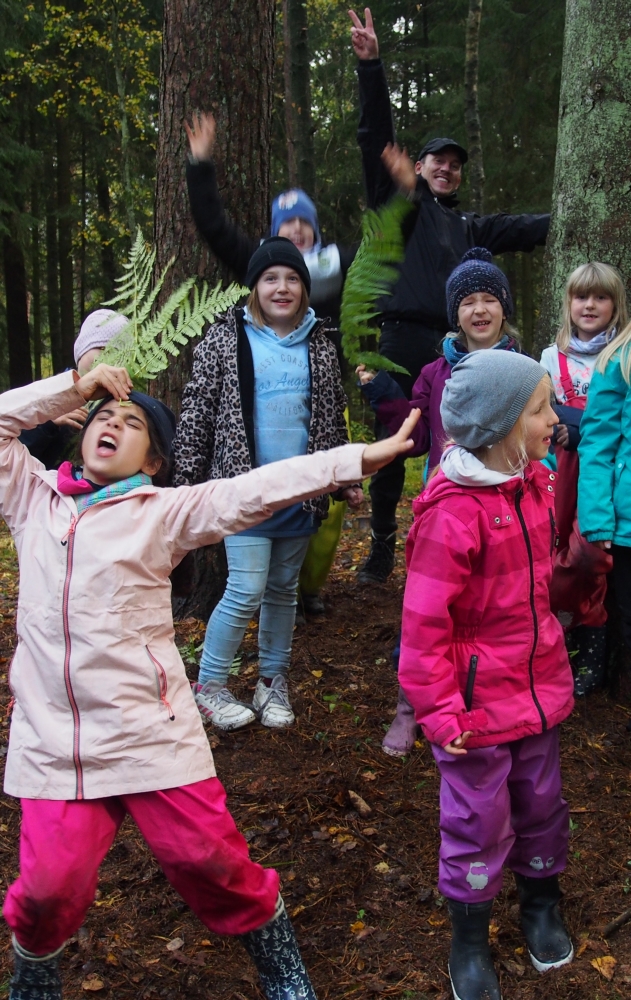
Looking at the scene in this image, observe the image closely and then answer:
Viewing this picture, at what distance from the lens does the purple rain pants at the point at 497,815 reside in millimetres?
2453

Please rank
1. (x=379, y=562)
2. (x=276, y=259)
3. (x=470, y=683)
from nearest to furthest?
1. (x=470, y=683)
2. (x=276, y=259)
3. (x=379, y=562)

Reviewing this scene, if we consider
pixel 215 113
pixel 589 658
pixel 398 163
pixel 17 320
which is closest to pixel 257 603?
pixel 589 658

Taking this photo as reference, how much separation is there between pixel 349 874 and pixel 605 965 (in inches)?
36.4

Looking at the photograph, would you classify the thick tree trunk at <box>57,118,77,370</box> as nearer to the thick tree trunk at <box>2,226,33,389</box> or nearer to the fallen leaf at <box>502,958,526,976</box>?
the thick tree trunk at <box>2,226,33,389</box>

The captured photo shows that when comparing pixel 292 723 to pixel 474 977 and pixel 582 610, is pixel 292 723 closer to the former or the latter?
pixel 582 610

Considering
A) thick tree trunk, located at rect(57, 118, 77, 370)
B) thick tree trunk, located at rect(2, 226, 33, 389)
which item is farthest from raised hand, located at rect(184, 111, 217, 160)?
thick tree trunk, located at rect(57, 118, 77, 370)

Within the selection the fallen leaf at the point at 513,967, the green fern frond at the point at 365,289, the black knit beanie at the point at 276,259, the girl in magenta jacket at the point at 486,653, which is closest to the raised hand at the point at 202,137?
the black knit beanie at the point at 276,259

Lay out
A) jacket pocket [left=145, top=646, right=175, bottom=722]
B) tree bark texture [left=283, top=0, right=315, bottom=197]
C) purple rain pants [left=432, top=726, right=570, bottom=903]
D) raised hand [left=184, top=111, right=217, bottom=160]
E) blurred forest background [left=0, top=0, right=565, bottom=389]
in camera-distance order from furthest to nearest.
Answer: blurred forest background [left=0, top=0, right=565, bottom=389], tree bark texture [left=283, top=0, right=315, bottom=197], raised hand [left=184, top=111, right=217, bottom=160], purple rain pants [left=432, top=726, right=570, bottom=903], jacket pocket [left=145, top=646, right=175, bottom=722]

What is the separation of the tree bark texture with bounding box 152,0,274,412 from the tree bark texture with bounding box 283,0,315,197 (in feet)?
19.6

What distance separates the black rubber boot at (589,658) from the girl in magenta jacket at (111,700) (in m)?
2.20

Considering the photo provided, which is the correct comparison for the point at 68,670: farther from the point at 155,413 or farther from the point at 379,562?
the point at 379,562

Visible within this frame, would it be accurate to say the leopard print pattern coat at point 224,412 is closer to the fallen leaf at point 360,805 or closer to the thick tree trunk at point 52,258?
the fallen leaf at point 360,805

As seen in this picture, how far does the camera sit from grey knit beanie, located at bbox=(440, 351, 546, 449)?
8.16 feet

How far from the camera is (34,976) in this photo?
225cm
